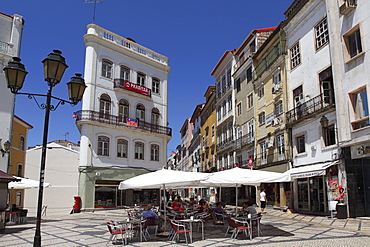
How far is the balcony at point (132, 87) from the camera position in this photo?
27.9m

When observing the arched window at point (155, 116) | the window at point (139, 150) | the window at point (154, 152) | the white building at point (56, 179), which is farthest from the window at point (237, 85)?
the white building at point (56, 179)

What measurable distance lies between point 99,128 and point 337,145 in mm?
17603

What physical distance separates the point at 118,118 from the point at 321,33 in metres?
16.8

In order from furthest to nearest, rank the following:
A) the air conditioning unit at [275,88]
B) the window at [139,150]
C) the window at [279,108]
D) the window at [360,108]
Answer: the window at [139,150] → the window at [279,108] → the air conditioning unit at [275,88] → the window at [360,108]

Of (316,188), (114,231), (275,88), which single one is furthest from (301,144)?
(114,231)

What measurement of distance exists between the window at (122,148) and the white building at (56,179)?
4752 millimetres

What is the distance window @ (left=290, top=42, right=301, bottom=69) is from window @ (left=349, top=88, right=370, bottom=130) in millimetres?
5906

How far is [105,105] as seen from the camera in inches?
1070

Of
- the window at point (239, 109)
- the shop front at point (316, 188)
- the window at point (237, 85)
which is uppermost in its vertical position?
the window at point (237, 85)

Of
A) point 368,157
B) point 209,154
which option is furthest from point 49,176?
point 368,157

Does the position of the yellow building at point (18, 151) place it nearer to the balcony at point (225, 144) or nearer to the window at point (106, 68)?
the window at point (106, 68)

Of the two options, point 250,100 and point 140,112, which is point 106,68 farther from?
point 250,100

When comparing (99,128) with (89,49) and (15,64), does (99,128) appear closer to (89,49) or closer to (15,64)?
(89,49)

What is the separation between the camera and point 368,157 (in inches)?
597
